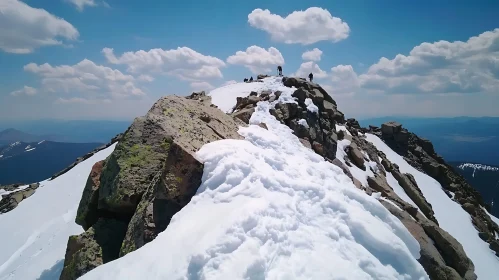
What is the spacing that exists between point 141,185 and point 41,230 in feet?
79.0

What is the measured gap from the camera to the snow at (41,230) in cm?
2067

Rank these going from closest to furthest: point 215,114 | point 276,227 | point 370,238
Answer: point 276,227, point 370,238, point 215,114

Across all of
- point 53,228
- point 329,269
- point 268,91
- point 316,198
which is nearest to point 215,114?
point 316,198

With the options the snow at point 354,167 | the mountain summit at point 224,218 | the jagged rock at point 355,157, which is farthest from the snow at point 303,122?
the mountain summit at point 224,218

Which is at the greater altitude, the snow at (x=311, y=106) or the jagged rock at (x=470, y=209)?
the snow at (x=311, y=106)

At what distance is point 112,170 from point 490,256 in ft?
127

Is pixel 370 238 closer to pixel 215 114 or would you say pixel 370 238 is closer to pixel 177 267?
pixel 177 267

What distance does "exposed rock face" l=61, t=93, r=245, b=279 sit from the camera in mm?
10203

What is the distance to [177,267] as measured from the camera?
23.5 ft

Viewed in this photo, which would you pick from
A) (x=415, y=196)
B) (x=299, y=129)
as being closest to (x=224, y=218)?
(x=299, y=129)

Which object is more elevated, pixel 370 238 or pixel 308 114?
pixel 308 114

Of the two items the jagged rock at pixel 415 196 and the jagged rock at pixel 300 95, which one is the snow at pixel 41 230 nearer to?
the jagged rock at pixel 300 95

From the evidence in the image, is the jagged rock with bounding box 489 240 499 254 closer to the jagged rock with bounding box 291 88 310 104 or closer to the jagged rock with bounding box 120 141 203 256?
the jagged rock with bounding box 291 88 310 104

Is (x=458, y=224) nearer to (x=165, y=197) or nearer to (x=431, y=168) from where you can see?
(x=431, y=168)
